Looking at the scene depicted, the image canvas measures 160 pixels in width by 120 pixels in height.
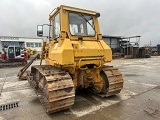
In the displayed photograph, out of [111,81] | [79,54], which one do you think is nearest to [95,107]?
[111,81]

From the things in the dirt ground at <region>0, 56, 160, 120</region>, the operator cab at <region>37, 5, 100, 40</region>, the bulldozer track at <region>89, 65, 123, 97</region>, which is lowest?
the dirt ground at <region>0, 56, 160, 120</region>

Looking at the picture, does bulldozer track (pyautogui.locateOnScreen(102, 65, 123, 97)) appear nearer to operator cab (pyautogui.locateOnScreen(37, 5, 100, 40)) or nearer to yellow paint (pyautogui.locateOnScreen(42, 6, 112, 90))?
yellow paint (pyautogui.locateOnScreen(42, 6, 112, 90))

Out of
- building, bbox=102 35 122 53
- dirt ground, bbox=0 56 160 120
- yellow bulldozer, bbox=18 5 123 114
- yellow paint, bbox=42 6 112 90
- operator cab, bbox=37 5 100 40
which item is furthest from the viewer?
building, bbox=102 35 122 53

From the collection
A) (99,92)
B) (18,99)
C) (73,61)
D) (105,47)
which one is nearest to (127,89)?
(99,92)

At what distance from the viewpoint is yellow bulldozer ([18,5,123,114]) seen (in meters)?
3.46

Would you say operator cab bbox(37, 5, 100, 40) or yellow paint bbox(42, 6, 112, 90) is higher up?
operator cab bbox(37, 5, 100, 40)

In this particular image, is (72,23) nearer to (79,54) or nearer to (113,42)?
(79,54)

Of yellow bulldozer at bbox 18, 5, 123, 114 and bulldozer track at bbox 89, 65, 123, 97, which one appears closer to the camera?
yellow bulldozer at bbox 18, 5, 123, 114

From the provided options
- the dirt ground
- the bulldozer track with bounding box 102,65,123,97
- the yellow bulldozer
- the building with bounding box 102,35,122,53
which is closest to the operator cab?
the yellow bulldozer

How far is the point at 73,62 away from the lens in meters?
3.77

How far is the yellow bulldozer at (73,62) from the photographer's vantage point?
3.46m

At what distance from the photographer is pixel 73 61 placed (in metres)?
3.76

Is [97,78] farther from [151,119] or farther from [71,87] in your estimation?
[151,119]

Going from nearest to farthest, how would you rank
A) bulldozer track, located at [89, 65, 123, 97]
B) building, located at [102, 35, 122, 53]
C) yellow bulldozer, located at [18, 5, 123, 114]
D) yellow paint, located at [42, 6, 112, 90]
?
yellow bulldozer, located at [18, 5, 123, 114] < yellow paint, located at [42, 6, 112, 90] < bulldozer track, located at [89, 65, 123, 97] < building, located at [102, 35, 122, 53]
